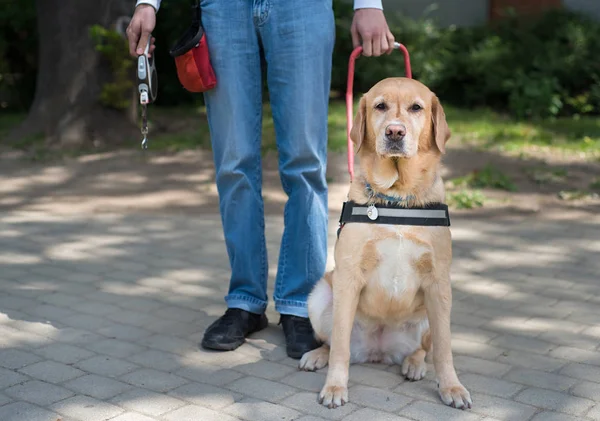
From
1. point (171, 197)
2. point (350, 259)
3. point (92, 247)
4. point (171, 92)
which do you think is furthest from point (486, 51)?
point (350, 259)

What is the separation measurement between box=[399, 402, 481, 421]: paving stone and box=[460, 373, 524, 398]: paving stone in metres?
0.25

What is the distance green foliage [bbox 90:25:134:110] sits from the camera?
906 cm

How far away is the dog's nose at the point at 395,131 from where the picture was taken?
3316 mm

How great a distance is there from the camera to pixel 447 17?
13.1 metres

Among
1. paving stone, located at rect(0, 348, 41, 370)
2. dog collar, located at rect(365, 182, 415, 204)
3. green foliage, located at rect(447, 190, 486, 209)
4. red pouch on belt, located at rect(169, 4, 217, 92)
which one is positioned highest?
red pouch on belt, located at rect(169, 4, 217, 92)

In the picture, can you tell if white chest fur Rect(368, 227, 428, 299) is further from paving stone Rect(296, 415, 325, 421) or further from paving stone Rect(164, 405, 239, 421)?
paving stone Rect(164, 405, 239, 421)

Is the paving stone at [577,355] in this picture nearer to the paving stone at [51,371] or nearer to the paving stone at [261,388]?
the paving stone at [261,388]

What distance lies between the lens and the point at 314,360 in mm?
3807

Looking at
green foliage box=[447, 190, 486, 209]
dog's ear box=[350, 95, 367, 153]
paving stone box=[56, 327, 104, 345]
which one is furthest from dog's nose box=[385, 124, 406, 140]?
green foliage box=[447, 190, 486, 209]

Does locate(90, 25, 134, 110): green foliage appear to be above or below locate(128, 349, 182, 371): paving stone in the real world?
above

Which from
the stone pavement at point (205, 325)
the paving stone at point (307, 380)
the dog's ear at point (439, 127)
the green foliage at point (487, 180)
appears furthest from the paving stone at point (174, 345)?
the green foliage at point (487, 180)

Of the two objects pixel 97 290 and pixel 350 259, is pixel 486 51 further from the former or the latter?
pixel 350 259

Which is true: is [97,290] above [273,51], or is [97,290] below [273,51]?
below

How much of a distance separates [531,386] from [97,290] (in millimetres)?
2692
